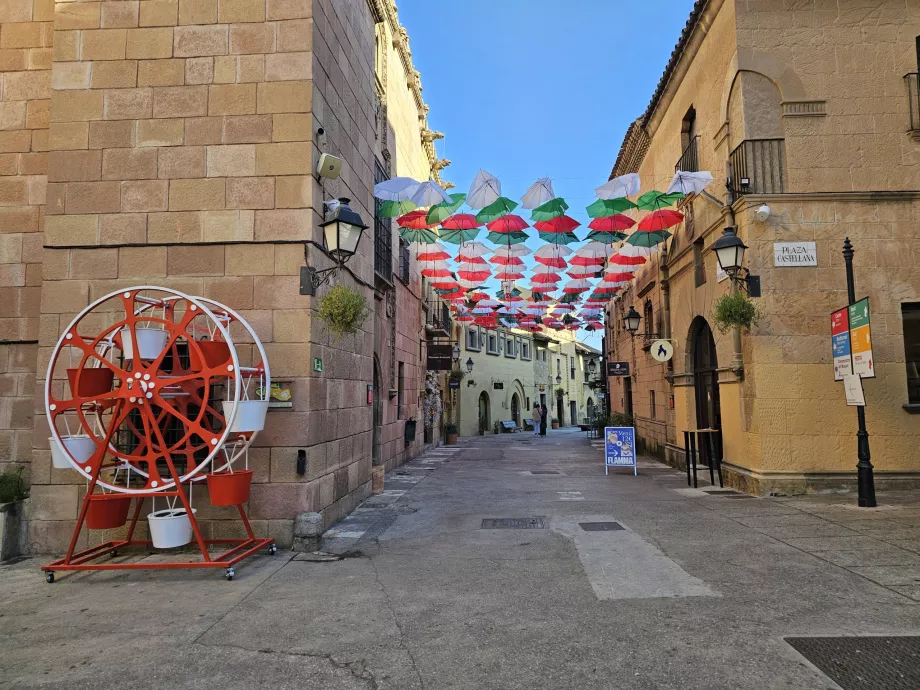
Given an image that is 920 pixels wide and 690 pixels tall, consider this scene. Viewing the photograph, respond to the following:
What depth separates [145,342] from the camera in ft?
19.8

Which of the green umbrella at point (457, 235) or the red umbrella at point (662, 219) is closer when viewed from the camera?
the red umbrella at point (662, 219)

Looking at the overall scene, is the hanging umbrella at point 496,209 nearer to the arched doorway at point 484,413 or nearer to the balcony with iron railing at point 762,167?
the balcony with iron railing at point 762,167

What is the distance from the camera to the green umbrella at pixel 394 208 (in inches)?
467

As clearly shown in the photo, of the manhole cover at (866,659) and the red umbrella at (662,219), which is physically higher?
the red umbrella at (662,219)

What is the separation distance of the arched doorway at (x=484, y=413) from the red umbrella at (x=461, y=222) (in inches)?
954

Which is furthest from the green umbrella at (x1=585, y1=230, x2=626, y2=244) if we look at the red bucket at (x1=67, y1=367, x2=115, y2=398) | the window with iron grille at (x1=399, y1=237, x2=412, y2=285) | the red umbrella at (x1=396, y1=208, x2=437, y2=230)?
the red bucket at (x1=67, y1=367, x2=115, y2=398)

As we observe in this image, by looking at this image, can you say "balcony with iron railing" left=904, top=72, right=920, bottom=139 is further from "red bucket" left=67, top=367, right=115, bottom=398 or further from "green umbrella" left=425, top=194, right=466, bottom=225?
"red bucket" left=67, top=367, right=115, bottom=398

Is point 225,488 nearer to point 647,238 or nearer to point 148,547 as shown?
point 148,547

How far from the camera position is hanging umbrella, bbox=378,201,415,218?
467 inches

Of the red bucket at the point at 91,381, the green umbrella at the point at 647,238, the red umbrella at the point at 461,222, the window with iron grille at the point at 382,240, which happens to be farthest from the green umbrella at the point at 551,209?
the red bucket at the point at 91,381

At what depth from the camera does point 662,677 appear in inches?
139

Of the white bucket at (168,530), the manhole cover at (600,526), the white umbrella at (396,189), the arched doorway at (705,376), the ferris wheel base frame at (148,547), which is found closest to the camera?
the ferris wheel base frame at (148,547)

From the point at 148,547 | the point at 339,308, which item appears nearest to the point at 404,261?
the point at 339,308

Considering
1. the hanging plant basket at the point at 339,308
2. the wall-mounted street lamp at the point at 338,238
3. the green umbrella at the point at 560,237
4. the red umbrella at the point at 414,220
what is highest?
the red umbrella at the point at 414,220
